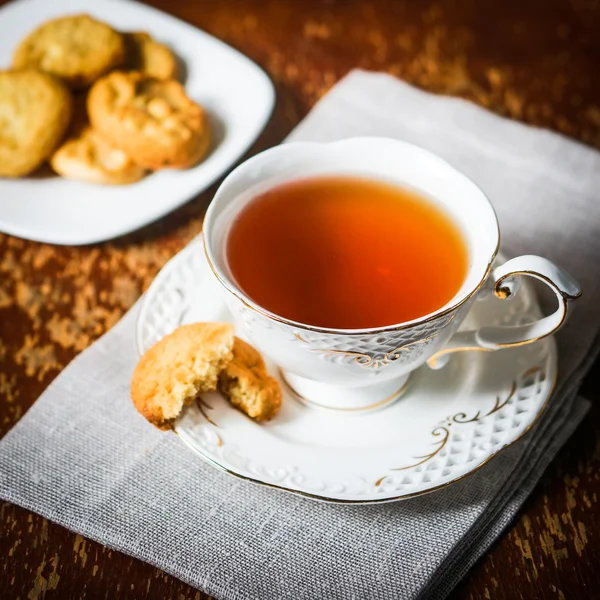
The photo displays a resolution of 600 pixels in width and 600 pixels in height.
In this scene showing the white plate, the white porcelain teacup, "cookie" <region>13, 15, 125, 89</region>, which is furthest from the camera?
"cookie" <region>13, 15, 125, 89</region>

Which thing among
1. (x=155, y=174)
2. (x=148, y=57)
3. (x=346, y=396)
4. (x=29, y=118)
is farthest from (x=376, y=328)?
Answer: (x=148, y=57)

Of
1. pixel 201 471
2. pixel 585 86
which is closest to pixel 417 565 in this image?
pixel 201 471

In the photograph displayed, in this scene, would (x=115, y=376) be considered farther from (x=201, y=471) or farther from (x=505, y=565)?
(x=505, y=565)

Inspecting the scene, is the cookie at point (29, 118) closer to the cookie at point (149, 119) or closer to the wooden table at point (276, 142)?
the cookie at point (149, 119)

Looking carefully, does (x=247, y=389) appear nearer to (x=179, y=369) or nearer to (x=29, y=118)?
(x=179, y=369)

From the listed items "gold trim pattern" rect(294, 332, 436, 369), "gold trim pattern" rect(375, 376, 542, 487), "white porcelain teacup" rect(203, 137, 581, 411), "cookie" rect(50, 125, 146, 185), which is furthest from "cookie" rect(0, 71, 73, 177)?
"gold trim pattern" rect(375, 376, 542, 487)

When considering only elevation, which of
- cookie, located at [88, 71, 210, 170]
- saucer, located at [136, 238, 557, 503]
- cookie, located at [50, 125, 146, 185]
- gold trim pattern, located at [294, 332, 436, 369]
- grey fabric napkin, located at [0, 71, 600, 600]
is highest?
gold trim pattern, located at [294, 332, 436, 369]

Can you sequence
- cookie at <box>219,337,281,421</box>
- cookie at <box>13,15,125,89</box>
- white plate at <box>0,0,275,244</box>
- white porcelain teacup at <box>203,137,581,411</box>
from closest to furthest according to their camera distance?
white porcelain teacup at <box>203,137,581,411</box>, cookie at <box>219,337,281,421</box>, white plate at <box>0,0,275,244</box>, cookie at <box>13,15,125,89</box>

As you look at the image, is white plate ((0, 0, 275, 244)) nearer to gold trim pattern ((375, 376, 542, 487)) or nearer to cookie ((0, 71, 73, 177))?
cookie ((0, 71, 73, 177))

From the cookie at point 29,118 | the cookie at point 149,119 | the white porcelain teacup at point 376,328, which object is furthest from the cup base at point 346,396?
the cookie at point 29,118
